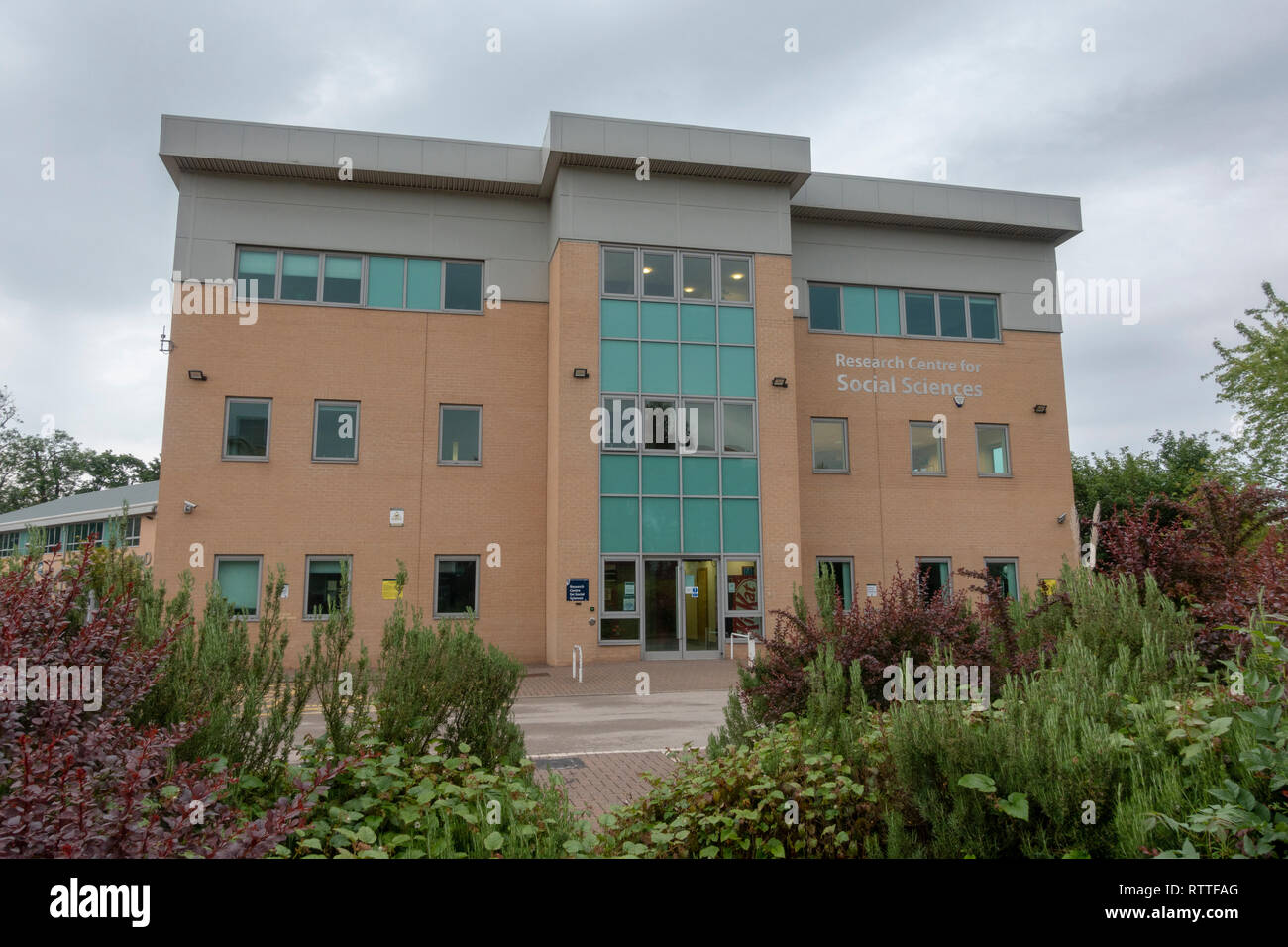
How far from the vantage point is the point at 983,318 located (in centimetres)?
2370

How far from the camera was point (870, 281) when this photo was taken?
22.9 m

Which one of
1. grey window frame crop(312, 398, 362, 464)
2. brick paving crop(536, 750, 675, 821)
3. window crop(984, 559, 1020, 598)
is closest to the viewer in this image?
brick paving crop(536, 750, 675, 821)

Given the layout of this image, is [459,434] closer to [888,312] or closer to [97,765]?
[888,312]

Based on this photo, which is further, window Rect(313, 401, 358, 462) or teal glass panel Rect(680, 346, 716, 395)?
teal glass panel Rect(680, 346, 716, 395)

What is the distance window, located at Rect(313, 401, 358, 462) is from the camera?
19.3 m

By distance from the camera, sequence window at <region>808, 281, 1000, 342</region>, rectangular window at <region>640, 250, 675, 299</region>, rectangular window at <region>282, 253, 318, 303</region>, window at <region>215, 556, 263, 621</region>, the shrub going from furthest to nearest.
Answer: window at <region>808, 281, 1000, 342</region>
rectangular window at <region>640, 250, 675, 299</region>
rectangular window at <region>282, 253, 318, 303</region>
window at <region>215, 556, 263, 621</region>
the shrub

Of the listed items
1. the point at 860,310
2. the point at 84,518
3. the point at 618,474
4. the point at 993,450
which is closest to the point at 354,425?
the point at 618,474

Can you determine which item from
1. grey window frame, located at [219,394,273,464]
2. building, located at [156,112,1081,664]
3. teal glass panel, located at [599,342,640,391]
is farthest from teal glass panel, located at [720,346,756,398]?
grey window frame, located at [219,394,273,464]

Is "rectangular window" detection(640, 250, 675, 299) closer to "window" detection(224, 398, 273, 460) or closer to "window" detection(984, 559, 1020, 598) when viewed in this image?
"window" detection(224, 398, 273, 460)

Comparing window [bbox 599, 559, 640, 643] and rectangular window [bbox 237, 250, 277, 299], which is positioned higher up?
rectangular window [bbox 237, 250, 277, 299]

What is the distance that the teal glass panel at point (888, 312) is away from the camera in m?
22.9

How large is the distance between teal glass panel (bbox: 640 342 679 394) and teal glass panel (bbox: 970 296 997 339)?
30.4 feet

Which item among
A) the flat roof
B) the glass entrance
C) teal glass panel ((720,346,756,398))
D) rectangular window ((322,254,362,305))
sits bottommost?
the glass entrance
